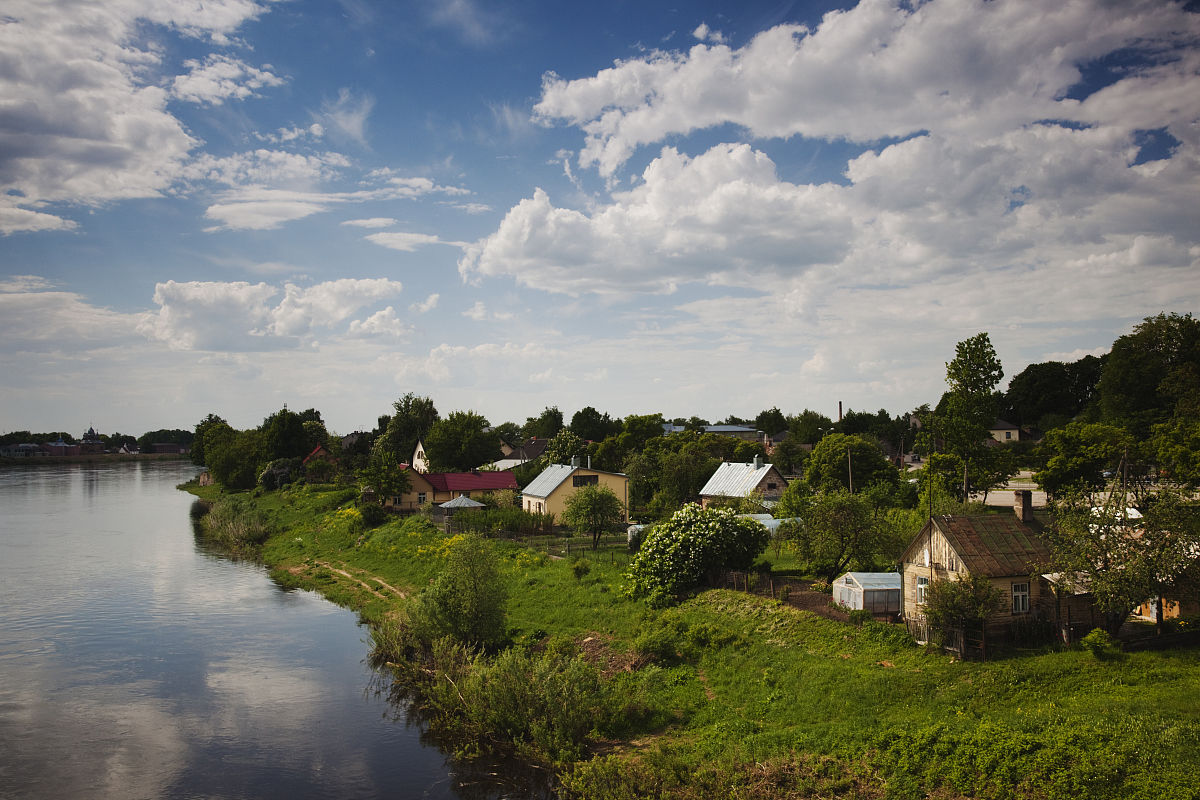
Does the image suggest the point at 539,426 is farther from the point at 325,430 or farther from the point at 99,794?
the point at 99,794

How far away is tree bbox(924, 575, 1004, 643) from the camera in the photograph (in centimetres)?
2283

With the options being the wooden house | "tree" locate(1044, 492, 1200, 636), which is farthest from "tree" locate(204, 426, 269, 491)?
"tree" locate(1044, 492, 1200, 636)

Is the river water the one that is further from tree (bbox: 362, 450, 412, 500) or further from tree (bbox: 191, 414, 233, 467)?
tree (bbox: 191, 414, 233, 467)

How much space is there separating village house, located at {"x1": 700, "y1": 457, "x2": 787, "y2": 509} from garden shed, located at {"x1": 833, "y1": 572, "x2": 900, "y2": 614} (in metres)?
32.9

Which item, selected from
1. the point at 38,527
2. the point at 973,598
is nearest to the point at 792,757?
the point at 973,598

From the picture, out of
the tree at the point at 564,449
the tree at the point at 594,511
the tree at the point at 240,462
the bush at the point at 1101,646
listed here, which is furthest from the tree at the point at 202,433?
the bush at the point at 1101,646

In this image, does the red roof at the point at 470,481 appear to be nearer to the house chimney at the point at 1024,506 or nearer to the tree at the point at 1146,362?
the house chimney at the point at 1024,506

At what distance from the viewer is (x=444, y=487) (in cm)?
7019

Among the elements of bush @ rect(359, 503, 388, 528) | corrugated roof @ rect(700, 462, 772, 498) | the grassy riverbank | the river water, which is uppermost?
corrugated roof @ rect(700, 462, 772, 498)

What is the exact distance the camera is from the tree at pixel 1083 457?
53000 mm

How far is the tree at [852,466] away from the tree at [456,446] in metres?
42.5

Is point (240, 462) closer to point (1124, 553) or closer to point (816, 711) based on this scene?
point (816, 711)

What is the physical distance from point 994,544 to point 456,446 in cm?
7191

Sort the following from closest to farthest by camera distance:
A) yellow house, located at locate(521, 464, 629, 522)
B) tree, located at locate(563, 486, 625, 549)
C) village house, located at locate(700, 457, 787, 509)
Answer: tree, located at locate(563, 486, 625, 549), yellow house, located at locate(521, 464, 629, 522), village house, located at locate(700, 457, 787, 509)
